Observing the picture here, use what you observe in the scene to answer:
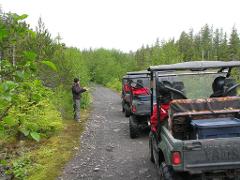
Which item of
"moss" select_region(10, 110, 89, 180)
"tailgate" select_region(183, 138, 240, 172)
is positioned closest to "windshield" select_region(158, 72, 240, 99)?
"tailgate" select_region(183, 138, 240, 172)

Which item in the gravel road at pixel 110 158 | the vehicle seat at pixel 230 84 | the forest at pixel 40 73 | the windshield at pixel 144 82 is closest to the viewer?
the forest at pixel 40 73

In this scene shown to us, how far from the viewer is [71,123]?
15.1 m

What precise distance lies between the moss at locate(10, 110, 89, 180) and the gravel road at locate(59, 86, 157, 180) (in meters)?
0.25

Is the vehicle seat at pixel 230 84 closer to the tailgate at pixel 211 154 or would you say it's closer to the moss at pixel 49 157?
the tailgate at pixel 211 154

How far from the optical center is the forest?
2.37 meters

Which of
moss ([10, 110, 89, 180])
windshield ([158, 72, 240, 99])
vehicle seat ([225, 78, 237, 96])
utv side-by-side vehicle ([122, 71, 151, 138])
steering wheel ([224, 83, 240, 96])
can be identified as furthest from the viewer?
utv side-by-side vehicle ([122, 71, 151, 138])

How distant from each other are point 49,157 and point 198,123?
214 inches

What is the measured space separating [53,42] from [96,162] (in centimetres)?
1351

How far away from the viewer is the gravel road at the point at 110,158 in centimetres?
786

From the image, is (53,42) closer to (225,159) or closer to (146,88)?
(146,88)

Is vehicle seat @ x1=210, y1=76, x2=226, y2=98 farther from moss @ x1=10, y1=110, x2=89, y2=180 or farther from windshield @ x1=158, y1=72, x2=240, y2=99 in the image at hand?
moss @ x1=10, y1=110, x2=89, y2=180

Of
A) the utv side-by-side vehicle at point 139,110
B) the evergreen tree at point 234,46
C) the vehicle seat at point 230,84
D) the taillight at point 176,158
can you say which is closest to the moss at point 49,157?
the utv side-by-side vehicle at point 139,110

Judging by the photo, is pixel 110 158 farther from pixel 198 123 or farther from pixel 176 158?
pixel 176 158

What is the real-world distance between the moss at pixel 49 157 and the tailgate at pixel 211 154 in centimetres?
335
